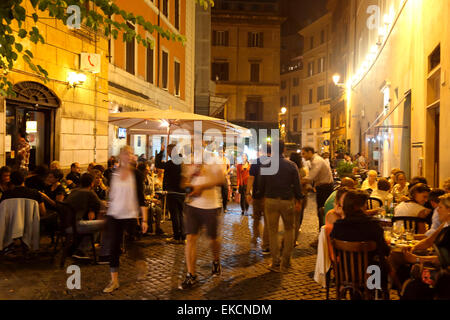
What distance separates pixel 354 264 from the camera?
4.31 m

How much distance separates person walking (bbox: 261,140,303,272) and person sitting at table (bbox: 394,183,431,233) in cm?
147

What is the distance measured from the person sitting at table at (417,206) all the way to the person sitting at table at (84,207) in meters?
4.35

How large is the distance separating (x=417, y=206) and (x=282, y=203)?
1845 millimetres

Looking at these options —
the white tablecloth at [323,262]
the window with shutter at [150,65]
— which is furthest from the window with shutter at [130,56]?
the white tablecloth at [323,262]

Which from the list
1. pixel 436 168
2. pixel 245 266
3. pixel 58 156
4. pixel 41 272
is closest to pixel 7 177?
pixel 41 272

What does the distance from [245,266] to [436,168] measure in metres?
5.36

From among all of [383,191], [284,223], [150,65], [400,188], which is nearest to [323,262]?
[284,223]

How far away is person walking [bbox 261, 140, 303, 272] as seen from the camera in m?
6.36

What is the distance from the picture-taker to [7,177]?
7.45 meters

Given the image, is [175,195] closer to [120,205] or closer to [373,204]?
[120,205]

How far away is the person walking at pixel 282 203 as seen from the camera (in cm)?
636

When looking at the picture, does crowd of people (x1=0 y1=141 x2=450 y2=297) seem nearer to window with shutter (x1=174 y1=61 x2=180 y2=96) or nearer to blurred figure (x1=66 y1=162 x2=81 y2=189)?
blurred figure (x1=66 y1=162 x2=81 y2=189)

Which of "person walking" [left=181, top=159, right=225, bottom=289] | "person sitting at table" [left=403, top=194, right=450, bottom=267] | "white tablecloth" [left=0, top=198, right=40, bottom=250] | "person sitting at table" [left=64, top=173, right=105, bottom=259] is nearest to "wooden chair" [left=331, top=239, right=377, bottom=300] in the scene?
"person sitting at table" [left=403, top=194, right=450, bottom=267]

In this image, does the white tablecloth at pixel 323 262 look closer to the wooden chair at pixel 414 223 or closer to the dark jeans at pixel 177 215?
the wooden chair at pixel 414 223
